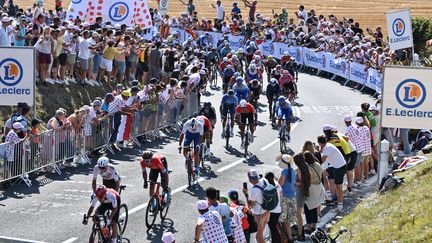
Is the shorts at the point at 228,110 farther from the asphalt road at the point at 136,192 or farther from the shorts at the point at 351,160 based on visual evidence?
the shorts at the point at 351,160

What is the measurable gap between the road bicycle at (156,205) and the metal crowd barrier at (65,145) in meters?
4.14

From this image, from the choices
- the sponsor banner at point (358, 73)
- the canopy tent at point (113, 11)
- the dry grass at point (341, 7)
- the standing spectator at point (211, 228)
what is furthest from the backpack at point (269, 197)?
the dry grass at point (341, 7)

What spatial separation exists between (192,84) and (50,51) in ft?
19.3

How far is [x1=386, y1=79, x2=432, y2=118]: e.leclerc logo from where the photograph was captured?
64.4 ft

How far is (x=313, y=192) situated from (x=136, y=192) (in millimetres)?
4769

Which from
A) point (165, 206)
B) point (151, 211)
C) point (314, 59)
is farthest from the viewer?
point (314, 59)

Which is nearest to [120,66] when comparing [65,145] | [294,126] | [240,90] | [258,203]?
[240,90]

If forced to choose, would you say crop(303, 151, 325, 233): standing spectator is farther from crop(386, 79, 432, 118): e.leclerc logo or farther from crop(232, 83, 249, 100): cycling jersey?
crop(232, 83, 249, 100): cycling jersey

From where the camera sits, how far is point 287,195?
55.3ft

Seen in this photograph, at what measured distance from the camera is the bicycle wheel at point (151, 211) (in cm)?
1785

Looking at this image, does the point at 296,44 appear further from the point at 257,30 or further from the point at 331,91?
the point at 331,91

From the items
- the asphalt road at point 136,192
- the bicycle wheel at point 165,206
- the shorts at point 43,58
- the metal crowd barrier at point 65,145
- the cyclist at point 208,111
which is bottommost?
the asphalt road at point 136,192

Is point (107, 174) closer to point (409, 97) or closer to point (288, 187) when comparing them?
point (288, 187)

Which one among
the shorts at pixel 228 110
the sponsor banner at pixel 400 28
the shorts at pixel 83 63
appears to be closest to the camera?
the shorts at pixel 228 110
